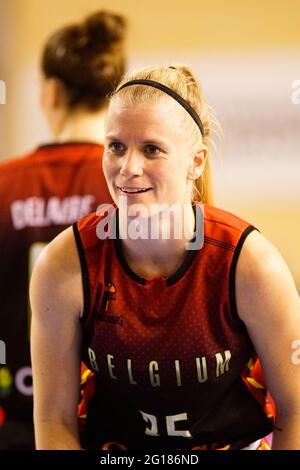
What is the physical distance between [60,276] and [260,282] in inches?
8.0

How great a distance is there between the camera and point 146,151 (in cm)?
60

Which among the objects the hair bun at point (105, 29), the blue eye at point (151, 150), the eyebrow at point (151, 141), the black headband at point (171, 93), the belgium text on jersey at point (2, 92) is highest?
the hair bun at point (105, 29)

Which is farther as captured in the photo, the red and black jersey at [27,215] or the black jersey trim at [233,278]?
the red and black jersey at [27,215]

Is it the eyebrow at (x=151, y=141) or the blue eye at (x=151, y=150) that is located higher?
the eyebrow at (x=151, y=141)

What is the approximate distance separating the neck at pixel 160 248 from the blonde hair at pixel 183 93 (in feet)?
0.12

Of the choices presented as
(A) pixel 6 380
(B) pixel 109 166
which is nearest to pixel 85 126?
(B) pixel 109 166

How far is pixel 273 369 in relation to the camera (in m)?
0.64

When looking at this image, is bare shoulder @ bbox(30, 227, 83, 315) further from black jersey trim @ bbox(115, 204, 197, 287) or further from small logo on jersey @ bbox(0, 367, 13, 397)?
small logo on jersey @ bbox(0, 367, 13, 397)

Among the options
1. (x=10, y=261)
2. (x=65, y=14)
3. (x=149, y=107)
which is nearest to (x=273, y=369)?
(x=149, y=107)

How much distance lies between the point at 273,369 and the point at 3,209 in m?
0.45

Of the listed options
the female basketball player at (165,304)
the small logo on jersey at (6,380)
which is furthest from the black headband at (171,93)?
the small logo on jersey at (6,380)

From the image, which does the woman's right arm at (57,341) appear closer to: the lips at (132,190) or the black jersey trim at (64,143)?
the lips at (132,190)

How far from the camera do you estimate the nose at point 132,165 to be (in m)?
0.59
